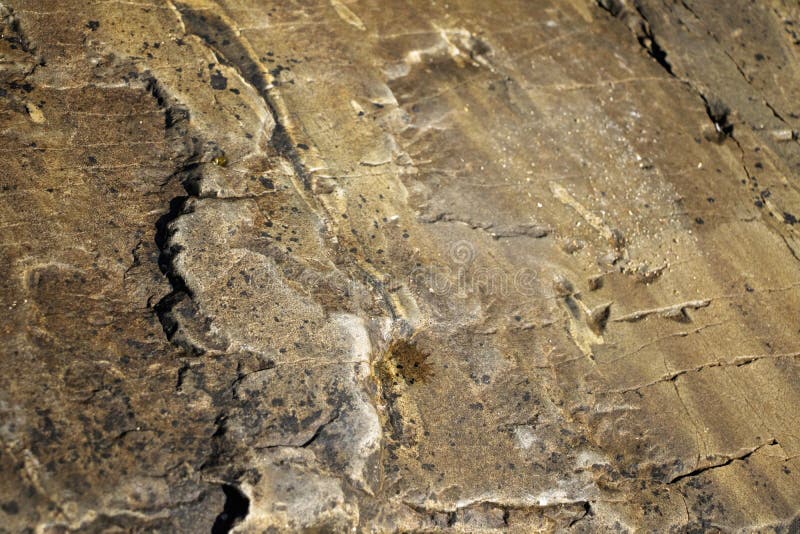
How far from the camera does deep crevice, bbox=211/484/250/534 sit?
7.59 ft

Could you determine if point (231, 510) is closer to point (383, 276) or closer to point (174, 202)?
point (383, 276)

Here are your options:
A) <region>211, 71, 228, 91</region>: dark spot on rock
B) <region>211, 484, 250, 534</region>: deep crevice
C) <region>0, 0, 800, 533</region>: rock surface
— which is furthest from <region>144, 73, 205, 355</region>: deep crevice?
<region>211, 484, 250, 534</region>: deep crevice

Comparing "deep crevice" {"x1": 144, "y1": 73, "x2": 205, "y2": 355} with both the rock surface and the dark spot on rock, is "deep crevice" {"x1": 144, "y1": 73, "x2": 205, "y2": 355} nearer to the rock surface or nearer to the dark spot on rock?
the rock surface

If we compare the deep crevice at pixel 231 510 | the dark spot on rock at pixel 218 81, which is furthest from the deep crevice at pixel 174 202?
the deep crevice at pixel 231 510

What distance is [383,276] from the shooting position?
3.17 m

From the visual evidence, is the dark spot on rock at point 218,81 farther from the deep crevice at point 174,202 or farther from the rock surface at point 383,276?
the deep crevice at point 174,202

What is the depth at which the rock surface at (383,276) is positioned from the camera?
248cm

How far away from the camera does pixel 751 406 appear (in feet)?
11.0

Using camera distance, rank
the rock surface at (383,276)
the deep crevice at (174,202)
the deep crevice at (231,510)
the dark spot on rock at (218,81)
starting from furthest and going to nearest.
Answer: the dark spot on rock at (218,81) → the deep crevice at (174,202) → the rock surface at (383,276) → the deep crevice at (231,510)

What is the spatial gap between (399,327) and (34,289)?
1398 millimetres

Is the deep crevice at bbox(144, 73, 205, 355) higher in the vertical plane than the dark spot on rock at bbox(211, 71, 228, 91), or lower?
lower

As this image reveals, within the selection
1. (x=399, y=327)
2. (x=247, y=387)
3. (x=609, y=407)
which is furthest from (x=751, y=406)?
(x=247, y=387)

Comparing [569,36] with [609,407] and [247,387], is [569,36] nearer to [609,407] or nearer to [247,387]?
[609,407]

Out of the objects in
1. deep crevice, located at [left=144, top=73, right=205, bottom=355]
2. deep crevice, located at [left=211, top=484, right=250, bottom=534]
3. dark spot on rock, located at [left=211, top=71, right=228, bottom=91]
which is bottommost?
deep crevice, located at [left=211, top=484, right=250, bottom=534]
